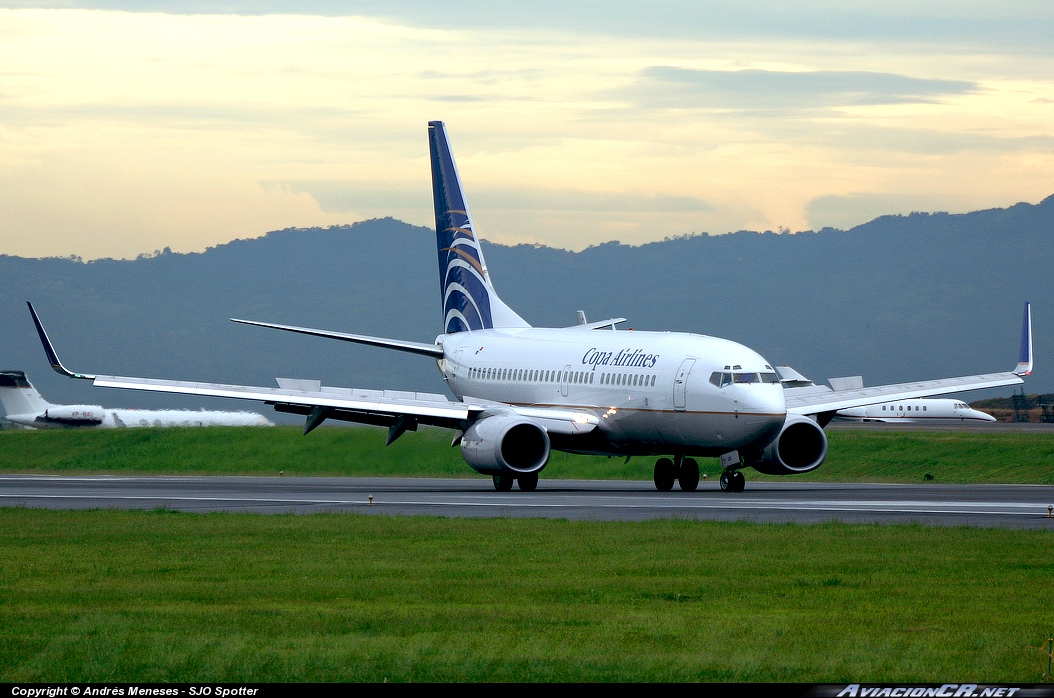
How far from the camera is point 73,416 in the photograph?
4122 inches

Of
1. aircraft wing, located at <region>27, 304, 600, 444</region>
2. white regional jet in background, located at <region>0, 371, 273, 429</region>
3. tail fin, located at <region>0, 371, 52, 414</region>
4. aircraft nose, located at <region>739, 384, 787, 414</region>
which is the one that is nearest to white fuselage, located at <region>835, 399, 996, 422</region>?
white regional jet in background, located at <region>0, 371, 273, 429</region>

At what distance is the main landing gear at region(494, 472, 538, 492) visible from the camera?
133 ft

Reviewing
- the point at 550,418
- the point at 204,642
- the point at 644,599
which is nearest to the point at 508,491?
the point at 550,418

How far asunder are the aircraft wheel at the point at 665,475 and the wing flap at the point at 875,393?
11.3 ft

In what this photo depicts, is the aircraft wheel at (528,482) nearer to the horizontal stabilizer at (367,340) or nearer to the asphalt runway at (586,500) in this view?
the asphalt runway at (586,500)

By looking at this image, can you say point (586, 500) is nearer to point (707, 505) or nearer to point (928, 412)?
point (707, 505)

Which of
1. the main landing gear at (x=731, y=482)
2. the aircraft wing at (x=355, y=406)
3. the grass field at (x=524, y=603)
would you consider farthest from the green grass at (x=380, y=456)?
the grass field at (x=524, y=603)

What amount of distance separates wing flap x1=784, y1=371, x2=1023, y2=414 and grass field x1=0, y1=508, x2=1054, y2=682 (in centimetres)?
1678

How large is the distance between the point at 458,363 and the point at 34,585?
3292 centimetres

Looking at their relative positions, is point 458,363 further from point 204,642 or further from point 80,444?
point 204,642

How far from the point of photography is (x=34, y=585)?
18.0 meters

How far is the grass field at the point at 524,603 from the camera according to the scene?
12594 mm

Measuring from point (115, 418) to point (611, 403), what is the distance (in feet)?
236

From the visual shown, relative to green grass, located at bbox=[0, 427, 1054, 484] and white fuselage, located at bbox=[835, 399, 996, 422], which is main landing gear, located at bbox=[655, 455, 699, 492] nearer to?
green grass, located at bbox=[0, 427, 1054, 484]
